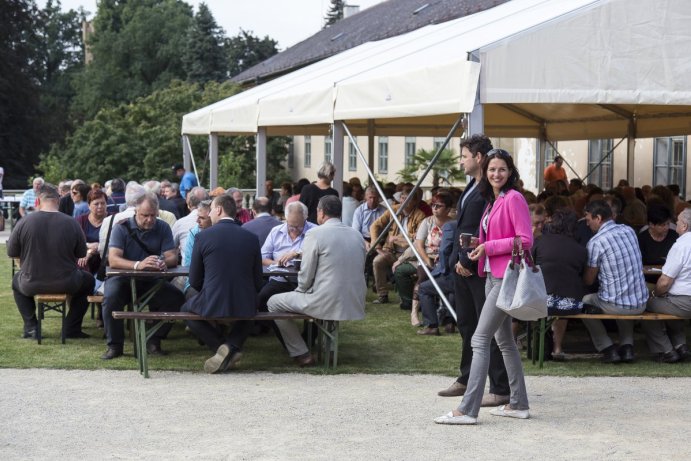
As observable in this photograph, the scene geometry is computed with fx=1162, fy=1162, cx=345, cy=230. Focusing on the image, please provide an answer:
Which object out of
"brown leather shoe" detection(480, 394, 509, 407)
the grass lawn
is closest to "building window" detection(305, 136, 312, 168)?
the grass lawn

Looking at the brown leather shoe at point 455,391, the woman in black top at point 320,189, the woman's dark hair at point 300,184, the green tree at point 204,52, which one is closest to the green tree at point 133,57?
the green tree at point 204,52

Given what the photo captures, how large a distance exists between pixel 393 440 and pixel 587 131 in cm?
1398

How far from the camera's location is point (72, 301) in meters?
10.9

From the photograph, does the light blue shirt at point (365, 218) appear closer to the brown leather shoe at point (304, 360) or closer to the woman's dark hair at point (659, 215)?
the woman's dark hair at point (659, 215)

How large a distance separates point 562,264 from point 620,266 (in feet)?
1.61

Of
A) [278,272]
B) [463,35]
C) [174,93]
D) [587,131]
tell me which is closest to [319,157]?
[174,93]

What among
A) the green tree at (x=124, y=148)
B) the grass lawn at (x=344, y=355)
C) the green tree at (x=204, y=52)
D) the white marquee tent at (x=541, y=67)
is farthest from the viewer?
the green tree at (x=204, y=52)

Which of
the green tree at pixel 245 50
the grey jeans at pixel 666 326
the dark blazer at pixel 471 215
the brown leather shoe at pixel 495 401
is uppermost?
the green tree at pixel 245 50

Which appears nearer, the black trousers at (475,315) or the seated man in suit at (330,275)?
the black trousers at (475,315)

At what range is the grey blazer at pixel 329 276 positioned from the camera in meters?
9.20

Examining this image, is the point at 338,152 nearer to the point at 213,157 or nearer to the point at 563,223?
the point at 563,223

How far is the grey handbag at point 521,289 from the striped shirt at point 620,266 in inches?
104

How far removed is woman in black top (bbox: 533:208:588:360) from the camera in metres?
9.54

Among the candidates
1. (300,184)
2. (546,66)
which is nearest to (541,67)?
(546,66)
